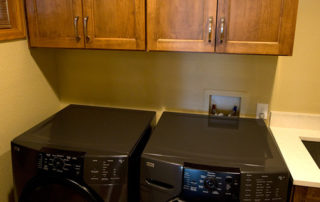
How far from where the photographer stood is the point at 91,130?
64.6 inches

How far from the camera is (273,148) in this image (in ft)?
4.84

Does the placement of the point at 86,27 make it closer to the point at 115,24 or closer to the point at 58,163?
the point at 115,24

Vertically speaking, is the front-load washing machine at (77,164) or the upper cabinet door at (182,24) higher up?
→ the upper cabinet door at (182,24)

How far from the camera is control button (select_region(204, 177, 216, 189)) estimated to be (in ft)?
4.12

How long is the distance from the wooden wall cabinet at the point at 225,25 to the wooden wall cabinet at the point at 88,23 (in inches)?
3.7

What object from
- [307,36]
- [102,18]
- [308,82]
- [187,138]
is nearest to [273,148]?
[187,138]

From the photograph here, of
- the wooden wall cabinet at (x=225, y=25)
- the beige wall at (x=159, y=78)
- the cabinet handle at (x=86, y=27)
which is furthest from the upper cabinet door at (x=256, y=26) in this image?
the cabinet handle at (x=86, y=27)

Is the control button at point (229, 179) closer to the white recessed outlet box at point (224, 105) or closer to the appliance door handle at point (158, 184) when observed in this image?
the appliance door handle at point (158, 184)

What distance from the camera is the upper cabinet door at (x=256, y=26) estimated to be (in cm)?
137

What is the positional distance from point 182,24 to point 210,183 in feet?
2.56

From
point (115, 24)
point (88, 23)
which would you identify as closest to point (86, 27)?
point (88, 23)

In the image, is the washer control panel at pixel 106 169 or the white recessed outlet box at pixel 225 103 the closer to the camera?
the washer control panel at pixel 106 169

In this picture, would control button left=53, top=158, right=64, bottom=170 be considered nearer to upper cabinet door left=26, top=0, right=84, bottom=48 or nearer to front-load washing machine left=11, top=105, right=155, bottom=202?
front-load washing machine left=11, top=105, right=155, bottom=202

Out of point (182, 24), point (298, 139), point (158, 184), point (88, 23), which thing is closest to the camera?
point (158, 184)
